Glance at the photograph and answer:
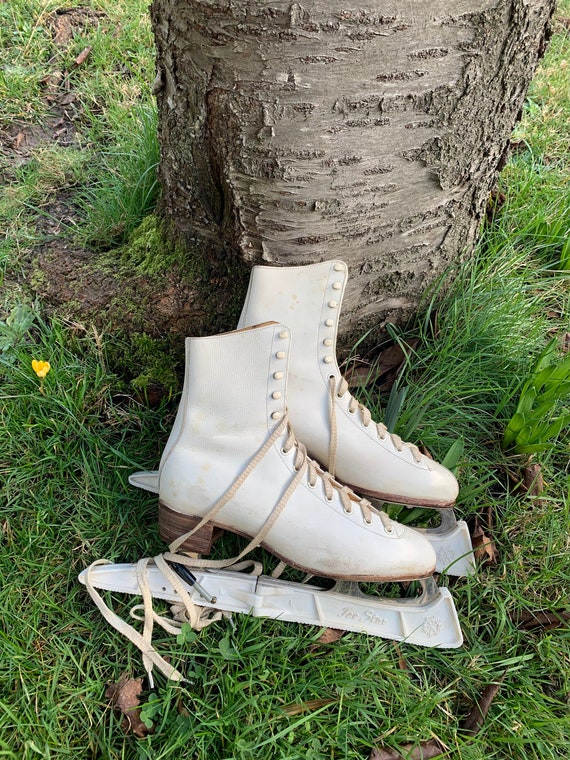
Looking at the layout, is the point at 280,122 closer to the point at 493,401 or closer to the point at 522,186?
the point at 493,401

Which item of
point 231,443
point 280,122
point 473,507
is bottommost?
point 473,507

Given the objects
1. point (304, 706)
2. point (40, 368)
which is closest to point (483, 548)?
point (304, 706)

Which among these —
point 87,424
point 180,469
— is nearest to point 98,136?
point 87,424

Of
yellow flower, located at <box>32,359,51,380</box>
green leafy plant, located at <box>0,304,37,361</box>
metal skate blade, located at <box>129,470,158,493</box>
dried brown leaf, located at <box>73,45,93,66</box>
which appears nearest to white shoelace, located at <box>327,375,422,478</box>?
metal skate blade, located at <box>129,470,158,493</box>

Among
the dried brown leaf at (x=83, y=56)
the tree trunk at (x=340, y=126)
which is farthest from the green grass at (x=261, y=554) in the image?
the dried brown leaf at (x=83, y=56)

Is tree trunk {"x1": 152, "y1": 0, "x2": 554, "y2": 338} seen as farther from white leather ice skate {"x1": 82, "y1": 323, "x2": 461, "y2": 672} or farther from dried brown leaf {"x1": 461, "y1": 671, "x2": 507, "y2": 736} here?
dried brown leaf {"x1": 461, "y1": 671, "x2": 507, "y2": 736}

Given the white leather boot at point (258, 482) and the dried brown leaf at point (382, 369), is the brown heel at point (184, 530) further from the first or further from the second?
the dried brown leaf at point (382, 369)

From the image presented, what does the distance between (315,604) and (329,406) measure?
50 centimetres

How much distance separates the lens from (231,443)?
146 centimetres

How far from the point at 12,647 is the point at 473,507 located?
1.25m

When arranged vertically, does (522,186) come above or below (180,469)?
above

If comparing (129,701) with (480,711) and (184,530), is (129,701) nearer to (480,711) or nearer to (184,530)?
(184,530)

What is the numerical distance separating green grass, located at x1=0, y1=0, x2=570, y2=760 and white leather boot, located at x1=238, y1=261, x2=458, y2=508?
0.18m

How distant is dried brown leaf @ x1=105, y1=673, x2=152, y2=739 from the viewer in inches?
53.7
